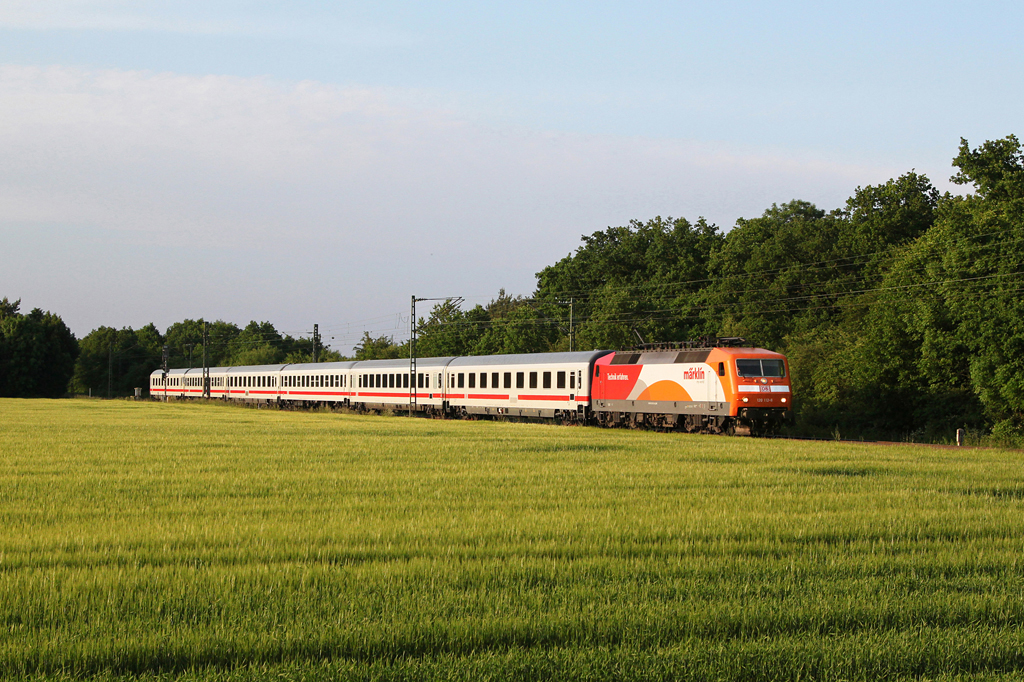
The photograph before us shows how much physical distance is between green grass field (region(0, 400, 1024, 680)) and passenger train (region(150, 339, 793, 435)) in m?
14.4

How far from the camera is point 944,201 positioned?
60.2m

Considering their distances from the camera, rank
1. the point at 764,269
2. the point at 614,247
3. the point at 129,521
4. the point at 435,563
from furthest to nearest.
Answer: the point at 614,247 < the point at 764,269 < the point at 129,521 < the point at 435,563

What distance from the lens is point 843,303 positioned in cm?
6216

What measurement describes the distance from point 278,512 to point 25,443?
17561 mm

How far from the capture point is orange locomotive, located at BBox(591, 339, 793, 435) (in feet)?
108

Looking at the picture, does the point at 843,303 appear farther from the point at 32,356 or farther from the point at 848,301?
the point at 32,356

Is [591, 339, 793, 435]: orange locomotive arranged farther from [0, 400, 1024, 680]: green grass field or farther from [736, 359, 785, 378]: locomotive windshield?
[0, 400, 1024, 680]: green grass field

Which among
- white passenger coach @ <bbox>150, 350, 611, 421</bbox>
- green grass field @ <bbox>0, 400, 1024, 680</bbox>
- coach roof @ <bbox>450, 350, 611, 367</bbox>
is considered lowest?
Answer: green grass field @ <bbox>0, 400, 1024, 680</bbox>

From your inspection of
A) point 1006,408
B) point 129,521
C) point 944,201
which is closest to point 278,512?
point 129,521

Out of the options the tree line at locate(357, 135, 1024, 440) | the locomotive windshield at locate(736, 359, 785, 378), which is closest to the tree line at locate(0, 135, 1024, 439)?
the tree line at locate(357, 135, 1024, 440)

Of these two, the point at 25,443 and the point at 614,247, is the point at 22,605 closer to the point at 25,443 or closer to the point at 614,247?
the point at 25,443

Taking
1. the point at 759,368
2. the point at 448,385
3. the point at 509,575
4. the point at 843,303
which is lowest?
the point at 509,575

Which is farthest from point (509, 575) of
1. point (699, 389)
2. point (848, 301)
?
point (848, 301)

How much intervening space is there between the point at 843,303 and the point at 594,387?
2856 centimetres
